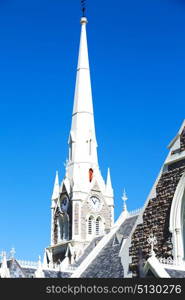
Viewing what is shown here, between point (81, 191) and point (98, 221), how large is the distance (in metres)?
3.44

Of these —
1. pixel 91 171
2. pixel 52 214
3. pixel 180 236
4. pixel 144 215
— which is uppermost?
pixel 91 171

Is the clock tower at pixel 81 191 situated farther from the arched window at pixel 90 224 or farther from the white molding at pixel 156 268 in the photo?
the white molding at pixel 156 268

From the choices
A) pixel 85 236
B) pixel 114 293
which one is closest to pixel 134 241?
pixel 114 293

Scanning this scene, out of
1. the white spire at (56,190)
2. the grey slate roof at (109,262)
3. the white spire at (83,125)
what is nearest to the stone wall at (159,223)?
the grey slate roof at (109,262)

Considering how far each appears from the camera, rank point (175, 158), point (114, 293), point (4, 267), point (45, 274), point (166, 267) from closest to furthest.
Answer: point (114, 293) → point (166, 267) → point (175, 158) → point (45, 274) → point (4, 267)

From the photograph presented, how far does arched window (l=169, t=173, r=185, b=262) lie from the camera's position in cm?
1745

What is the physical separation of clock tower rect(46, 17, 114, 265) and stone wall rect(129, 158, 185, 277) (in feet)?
102

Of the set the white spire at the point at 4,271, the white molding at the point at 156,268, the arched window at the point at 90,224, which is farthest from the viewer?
the arched window at the point at 90,224

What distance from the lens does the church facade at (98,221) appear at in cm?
1784

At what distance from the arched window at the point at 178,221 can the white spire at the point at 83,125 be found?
36.9 m

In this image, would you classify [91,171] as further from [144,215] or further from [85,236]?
[144,215]

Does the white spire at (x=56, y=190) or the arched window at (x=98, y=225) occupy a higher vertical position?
the white spire at (x=56, y=190)

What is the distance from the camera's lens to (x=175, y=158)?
1875cm

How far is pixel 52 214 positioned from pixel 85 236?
237 inches
